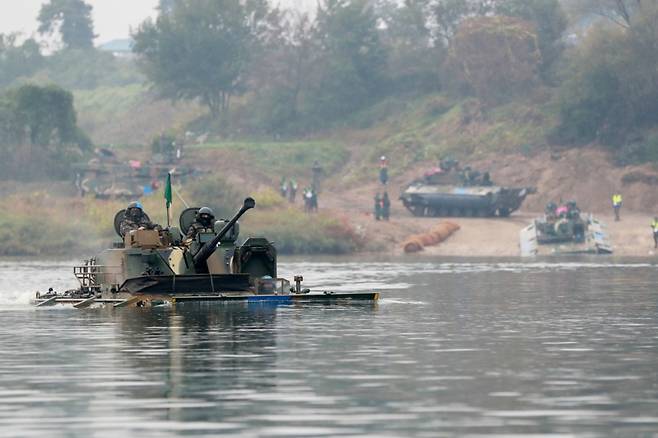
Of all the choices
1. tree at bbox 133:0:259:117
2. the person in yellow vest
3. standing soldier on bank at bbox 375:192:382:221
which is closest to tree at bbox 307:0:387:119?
tree at bbox 133:0:259:117

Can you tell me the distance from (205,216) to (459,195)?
62087 mm

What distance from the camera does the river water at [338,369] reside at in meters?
21.6

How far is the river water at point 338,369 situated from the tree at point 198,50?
318 feet

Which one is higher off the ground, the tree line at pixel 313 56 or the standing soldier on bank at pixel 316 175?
the tree line at pixel 313 56

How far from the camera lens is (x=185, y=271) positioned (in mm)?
44750

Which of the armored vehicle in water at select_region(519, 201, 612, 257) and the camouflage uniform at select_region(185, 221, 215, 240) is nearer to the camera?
the camouflage uniform at select_region(185, 221, 215, 240)

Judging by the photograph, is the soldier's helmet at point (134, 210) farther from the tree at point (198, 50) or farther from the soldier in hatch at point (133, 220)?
the tree at point (198, 50)

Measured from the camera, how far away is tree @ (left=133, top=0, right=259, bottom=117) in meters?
145

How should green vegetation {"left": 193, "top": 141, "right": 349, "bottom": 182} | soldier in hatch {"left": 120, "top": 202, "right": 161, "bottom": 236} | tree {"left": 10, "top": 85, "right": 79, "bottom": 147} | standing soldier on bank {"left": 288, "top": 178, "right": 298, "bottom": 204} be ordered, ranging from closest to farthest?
1. soldier in hatch {"left": 120, "top": 202, "right": 161, "bottom": 236}
2. standing soldier on bank {"left": 288, "top": 178, "right": 298, "bottom": 204}
3. tree {"left": 10, "top": 85, "right": 79, "bottom": 147}
4. green vegetation {"left": 193, "top": 141, "right": 349, "bottom": 182}

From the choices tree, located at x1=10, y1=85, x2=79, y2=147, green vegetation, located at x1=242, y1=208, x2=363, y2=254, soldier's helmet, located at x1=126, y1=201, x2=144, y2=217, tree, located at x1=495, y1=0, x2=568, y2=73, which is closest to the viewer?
soldier's helmet, located at x1=126, y1=201, x2=144, y2=217

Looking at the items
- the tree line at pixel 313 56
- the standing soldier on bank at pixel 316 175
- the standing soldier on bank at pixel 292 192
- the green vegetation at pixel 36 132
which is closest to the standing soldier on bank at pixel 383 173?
the standing soldier on bank at pixel 316 175

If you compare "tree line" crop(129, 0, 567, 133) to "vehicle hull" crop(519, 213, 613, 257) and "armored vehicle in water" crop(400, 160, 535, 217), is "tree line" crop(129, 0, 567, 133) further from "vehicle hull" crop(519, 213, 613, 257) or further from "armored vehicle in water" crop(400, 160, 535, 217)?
"vehicle hull" crop(519, 213, 613, 257)

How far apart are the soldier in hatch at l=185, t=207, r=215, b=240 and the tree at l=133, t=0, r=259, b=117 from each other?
329 feet

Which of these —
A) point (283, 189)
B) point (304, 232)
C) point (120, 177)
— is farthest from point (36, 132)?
point (304, 232)
